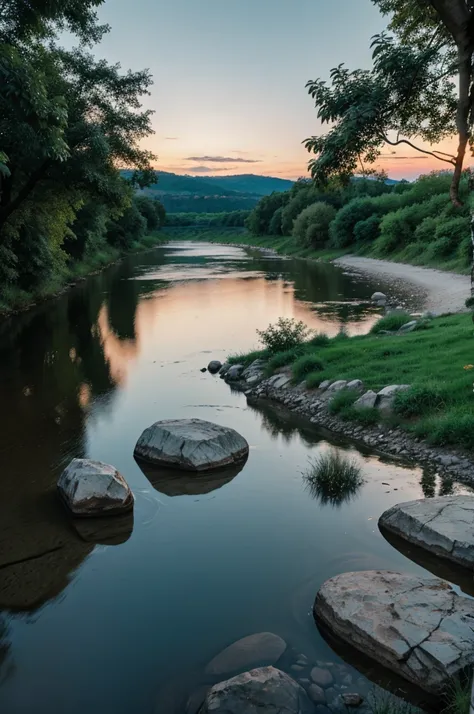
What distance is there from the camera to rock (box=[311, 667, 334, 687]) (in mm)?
5789

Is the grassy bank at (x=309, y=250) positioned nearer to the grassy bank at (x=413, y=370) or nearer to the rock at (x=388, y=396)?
the grassy bank at (x=413, y=370)

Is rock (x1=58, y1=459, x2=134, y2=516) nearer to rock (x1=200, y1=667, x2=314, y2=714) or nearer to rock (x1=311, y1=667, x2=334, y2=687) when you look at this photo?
rock (x1=200, y1=667, x2=314, y2=714)

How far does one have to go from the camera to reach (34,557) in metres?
8.23

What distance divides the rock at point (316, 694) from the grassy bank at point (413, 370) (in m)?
6.48

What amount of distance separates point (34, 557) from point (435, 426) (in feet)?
25.3

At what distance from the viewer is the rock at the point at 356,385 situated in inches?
555

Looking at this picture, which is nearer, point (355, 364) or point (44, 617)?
point (44, 617)

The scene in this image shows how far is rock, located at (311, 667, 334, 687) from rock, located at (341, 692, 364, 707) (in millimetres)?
262

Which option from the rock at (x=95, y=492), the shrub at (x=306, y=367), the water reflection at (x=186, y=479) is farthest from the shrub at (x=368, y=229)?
the rock at (x=95, y=492)

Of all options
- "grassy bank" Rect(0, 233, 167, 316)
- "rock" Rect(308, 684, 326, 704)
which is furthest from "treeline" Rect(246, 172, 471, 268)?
"rock" Rect(308, 684, 326, 704)

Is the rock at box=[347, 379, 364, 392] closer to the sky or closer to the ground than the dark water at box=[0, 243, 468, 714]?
closer to the sky

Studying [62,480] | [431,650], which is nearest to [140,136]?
[62,480]

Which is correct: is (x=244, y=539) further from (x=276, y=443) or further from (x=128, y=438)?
(x=128, y=438)

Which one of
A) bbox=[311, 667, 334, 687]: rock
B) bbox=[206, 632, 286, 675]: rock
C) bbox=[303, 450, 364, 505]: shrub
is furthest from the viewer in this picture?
bbox=[303, 450, 364, 505]: shrub
